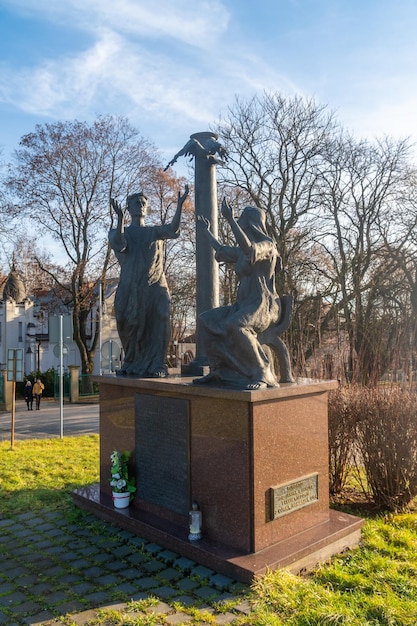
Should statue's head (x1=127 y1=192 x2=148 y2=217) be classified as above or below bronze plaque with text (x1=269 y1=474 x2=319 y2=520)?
above

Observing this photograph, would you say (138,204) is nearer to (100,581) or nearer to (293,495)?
(293,495)

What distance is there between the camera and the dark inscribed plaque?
196 inches

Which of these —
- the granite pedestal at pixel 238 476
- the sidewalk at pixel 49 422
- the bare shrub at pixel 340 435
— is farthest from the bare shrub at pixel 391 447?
the sidewalk at pixel 49 422

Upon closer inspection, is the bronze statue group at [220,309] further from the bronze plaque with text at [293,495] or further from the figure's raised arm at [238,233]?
the bronze plaque with text at [293,495]

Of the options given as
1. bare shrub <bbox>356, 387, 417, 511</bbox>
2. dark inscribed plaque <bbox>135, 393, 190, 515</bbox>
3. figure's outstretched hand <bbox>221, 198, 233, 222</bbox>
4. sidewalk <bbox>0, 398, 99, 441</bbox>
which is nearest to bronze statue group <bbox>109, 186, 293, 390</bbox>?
figure's outstretched hand <bbox>221, 198, 233, 222</bbox>

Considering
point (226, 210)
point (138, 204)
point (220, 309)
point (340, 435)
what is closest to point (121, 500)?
point (220, 309)

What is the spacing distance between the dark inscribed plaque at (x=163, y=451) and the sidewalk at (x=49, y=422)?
7604 millimetres

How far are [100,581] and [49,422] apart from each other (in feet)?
39.1

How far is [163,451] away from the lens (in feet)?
17.3

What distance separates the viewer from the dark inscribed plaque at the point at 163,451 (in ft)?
16.4

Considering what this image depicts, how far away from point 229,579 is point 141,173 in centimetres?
2191

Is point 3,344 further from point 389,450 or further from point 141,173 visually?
point 389,450

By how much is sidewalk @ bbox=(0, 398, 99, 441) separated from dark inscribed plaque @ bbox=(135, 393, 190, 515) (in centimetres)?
760

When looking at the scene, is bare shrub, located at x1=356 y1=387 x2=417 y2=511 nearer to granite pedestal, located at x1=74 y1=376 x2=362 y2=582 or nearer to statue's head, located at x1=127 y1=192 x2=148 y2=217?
granite pedestal, located at x1=74 y1=376 x2=362 y2=582
